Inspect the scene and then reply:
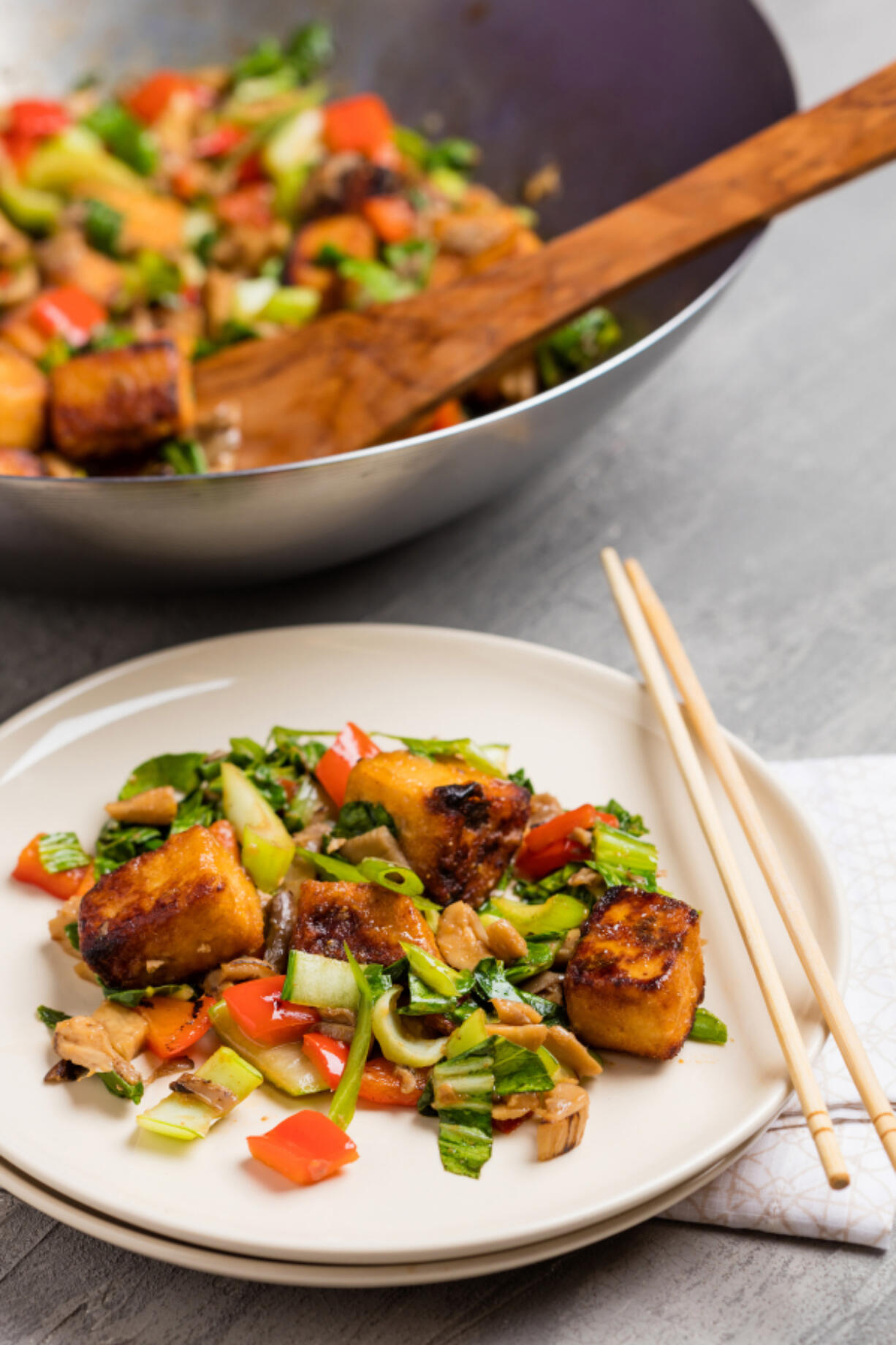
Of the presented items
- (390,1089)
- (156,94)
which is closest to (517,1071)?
(390,1089)

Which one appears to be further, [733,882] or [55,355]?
[55,355]

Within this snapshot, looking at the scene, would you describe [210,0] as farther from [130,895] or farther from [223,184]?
[130,895]

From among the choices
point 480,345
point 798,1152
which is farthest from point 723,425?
point 798,1152

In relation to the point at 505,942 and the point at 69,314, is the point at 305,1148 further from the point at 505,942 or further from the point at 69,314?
the point at 69,314

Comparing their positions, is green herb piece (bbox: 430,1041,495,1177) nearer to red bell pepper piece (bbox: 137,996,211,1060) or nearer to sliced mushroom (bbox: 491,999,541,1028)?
sliced mushroom (bbox: 491,999,541,1028)

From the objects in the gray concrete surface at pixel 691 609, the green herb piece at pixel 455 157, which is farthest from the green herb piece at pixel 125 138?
the gray concrete surface at pixel 691 609
